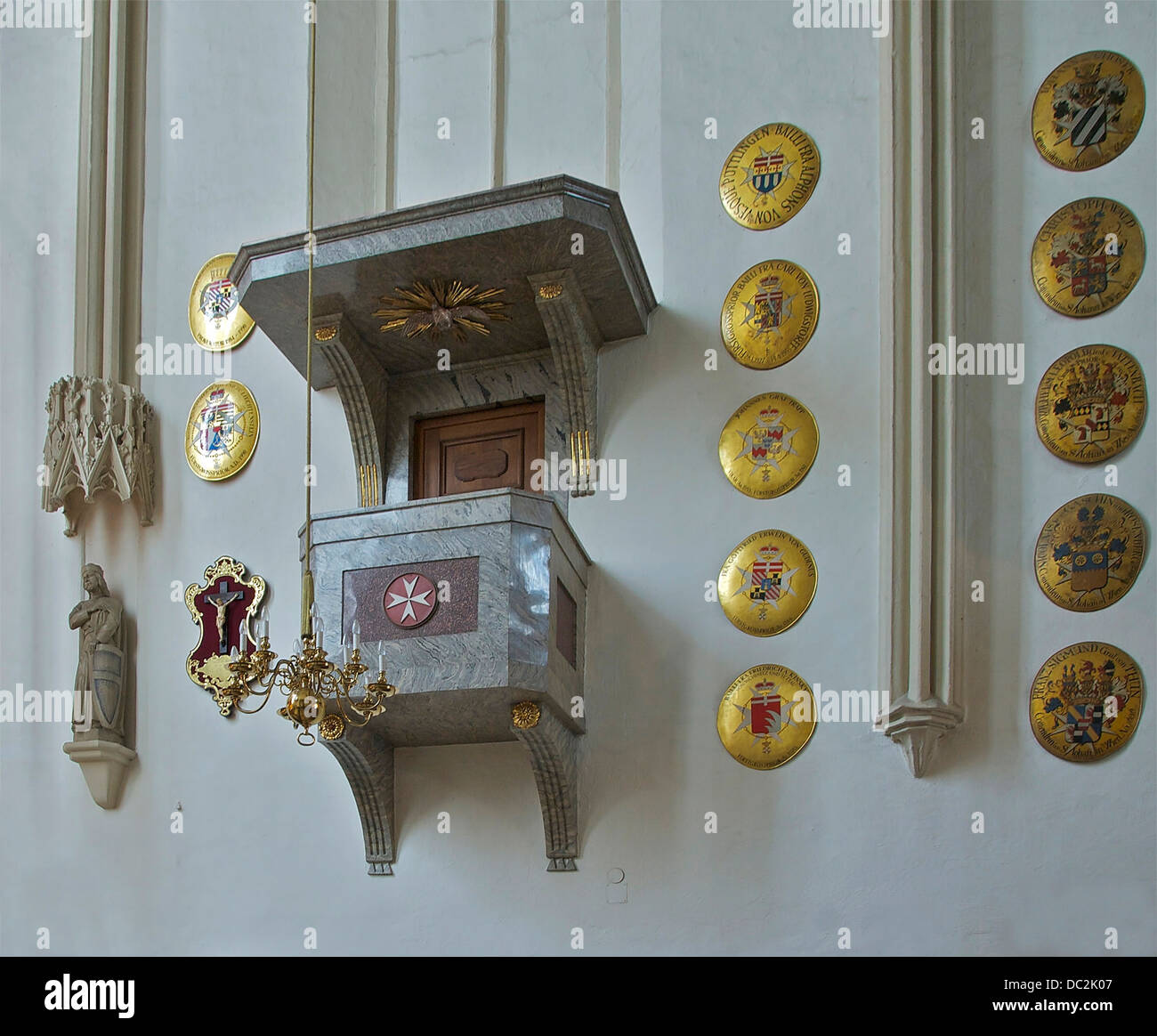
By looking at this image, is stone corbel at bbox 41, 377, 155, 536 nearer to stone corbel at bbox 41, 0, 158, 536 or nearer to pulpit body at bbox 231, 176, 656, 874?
stone corbel at bbox 41, 0, 158, 536

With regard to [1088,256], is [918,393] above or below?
below

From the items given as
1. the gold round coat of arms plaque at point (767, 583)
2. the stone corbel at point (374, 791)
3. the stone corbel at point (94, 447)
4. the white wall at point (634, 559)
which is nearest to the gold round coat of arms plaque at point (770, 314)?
the white wall at point (634, 559)

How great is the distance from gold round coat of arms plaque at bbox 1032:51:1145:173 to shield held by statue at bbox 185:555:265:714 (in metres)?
5.42

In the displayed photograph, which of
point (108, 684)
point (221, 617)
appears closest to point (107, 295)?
point (221, 617)

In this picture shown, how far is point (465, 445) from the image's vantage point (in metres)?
9.99

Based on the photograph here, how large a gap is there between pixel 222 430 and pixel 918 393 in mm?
4531

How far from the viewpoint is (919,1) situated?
359 inches

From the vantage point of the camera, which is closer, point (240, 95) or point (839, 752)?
point (839, 752)

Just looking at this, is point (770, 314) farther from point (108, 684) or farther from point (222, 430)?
point (108, 684)

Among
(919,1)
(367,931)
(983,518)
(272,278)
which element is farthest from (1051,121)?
(367,931)

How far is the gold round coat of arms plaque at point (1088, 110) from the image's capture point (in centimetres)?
879
